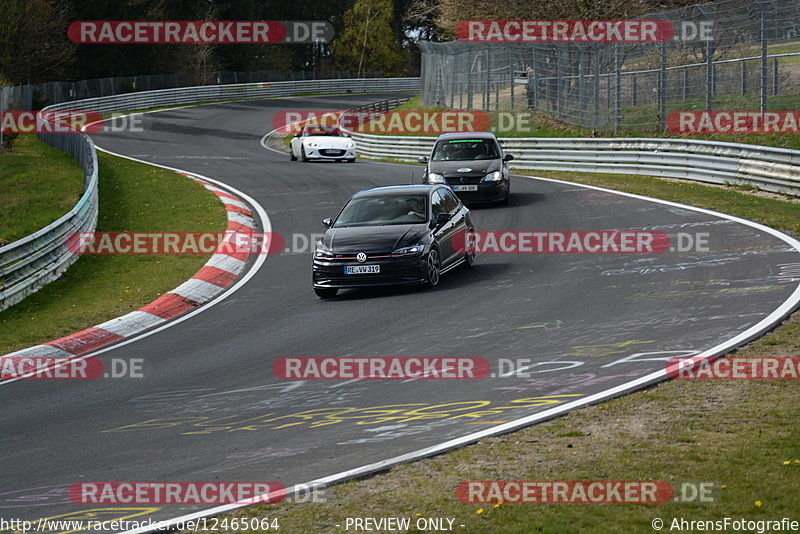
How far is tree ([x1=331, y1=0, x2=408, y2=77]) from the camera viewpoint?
Answer: 96625 millimetres

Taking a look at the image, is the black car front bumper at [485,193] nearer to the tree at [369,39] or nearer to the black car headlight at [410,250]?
the black car headlight at [410,250]

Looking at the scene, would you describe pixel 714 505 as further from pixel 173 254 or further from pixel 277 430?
pixel 173 254

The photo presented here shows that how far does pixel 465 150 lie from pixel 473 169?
1.21 metres

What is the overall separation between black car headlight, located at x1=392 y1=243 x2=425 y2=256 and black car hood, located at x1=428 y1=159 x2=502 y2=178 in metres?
8.38

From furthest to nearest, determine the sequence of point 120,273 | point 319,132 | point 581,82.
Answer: point 319,132, point 581,82, point 120,273

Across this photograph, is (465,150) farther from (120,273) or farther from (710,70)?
(120,273)

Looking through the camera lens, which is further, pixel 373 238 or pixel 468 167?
pixel 468 167

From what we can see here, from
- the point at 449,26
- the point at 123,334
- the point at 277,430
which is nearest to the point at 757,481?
the point at 277,430

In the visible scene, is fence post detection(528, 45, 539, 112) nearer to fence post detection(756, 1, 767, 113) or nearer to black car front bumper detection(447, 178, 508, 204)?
fence post detection(756, 1, 767, 113)

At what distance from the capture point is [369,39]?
97.2m

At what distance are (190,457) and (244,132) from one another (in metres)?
46.2

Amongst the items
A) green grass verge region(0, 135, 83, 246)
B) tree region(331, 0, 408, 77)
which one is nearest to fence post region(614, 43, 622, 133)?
green grass verge region(0, 135, 83, 246)

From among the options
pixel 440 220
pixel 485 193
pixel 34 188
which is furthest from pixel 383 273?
pixel 34 188

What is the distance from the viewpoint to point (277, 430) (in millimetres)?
8344
